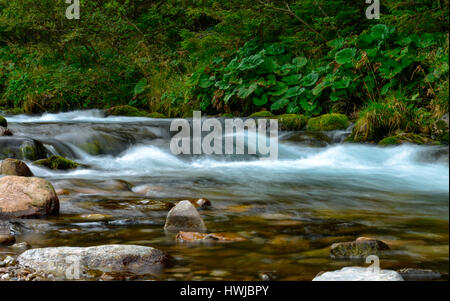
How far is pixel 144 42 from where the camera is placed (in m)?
14.3

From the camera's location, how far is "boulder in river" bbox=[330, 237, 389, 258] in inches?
101

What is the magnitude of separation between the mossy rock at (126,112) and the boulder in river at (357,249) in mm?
9703

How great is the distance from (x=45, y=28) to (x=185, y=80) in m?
5.07

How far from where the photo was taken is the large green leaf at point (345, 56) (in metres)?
9.05

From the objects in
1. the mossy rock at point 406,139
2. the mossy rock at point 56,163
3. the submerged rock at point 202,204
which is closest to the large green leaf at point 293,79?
the mossy rock at point 406,139

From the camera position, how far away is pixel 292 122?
903 cm

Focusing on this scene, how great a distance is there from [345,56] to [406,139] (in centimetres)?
238

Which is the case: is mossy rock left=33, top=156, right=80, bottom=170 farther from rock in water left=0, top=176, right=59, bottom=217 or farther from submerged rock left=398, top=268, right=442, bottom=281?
submerged rock left=398, top=268, right=442, bottom=281

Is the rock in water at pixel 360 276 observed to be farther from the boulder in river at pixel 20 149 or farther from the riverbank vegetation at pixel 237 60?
the riverbank vegetation at pixel 237 60

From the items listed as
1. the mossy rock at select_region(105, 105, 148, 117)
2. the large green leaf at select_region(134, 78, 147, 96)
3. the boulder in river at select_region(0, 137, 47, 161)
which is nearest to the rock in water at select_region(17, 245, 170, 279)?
the boulder in river at select_region(0, 137, 47, 161)

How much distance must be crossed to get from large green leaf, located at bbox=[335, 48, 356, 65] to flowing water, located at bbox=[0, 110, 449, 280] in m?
1.59

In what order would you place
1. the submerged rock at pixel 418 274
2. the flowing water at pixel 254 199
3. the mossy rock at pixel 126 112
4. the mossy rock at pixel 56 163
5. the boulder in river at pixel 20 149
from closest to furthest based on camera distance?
the submerged rock at pixel 418 274 → the flowing water at pixel 254 199 → the mossy rock at pixel 56 163 → the boulder in river at pixel 20 149 → the mossy rock at pixel 126 112

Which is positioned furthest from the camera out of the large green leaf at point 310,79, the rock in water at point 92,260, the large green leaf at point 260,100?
the large green leaf at point 260,100

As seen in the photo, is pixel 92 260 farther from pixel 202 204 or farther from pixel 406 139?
pixel 406 139
